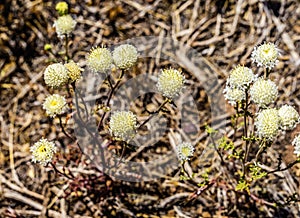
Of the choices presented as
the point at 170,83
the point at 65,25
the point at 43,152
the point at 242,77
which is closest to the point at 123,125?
the point at 170,83

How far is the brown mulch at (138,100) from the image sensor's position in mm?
2508

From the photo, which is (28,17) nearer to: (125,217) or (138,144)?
(138,144)

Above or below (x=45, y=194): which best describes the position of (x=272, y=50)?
above

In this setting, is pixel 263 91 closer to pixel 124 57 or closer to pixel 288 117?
pixel 288 117

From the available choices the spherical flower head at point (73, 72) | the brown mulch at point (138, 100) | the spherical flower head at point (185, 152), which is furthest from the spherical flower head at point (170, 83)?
the brown mulch at point (138, 100)

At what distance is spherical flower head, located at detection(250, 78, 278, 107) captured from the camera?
1.83m

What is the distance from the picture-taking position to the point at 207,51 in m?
3.00

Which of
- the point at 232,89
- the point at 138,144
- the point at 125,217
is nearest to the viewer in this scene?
the point at 232,89

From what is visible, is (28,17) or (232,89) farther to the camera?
(28,17)

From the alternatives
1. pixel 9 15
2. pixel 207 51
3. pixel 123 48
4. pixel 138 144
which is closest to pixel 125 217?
pixel 138 144

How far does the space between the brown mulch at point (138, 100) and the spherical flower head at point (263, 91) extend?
2.02 ft

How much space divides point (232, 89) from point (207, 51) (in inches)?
40.6

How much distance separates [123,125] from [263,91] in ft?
2.06

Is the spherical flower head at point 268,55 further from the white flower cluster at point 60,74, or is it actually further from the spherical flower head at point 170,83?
the white flower cluster at point 60,74
